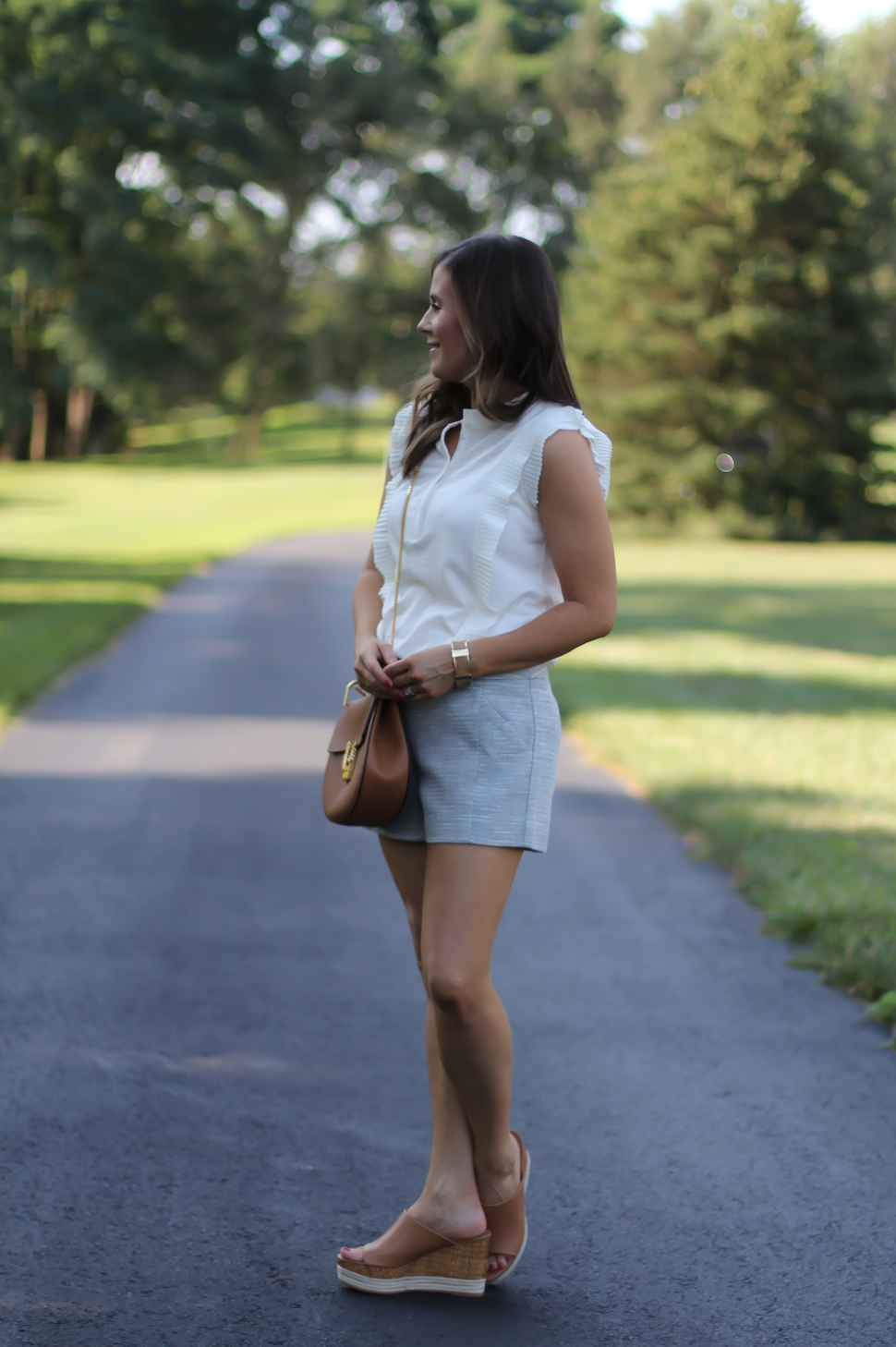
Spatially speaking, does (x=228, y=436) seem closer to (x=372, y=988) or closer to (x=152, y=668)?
(x=152, y=668)

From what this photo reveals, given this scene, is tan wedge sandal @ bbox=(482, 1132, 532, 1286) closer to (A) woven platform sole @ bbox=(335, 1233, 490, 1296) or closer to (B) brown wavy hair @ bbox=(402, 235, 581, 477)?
(A) woven platform sole @ bbox=(335, 1233, 490, 1296)

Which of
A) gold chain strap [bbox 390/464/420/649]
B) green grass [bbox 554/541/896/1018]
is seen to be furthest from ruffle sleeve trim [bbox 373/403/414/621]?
green grass [bbox 554/541/896/1018]

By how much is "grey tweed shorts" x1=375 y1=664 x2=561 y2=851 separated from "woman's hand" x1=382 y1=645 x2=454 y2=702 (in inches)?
3.0

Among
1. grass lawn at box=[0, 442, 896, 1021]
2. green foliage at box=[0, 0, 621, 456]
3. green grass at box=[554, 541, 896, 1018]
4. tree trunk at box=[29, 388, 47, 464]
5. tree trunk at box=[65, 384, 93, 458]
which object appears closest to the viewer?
green grass at box=[554, 541, 896, 1018]

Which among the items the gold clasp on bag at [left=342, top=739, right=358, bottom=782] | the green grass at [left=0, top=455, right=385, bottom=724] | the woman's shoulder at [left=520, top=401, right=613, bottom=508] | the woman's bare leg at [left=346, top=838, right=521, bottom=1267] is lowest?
the green grass at [left=0, top=455, right=385, bottom=724]

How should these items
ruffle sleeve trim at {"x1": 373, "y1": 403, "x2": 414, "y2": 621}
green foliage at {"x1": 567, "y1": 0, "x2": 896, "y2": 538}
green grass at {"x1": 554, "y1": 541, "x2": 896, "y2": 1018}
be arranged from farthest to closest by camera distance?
green foliage at {"x1": 567, "y1": 0, "x2": 896, "y2": 538}
green grass at {"x1": 554, "y1": 541, "x2": 896, "y2": 1018}
ruffle sleeve trim at {"x1": 373, "y1": 403, "x2": 414, "y2": 621}

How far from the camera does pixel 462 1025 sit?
272cm

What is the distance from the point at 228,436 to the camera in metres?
79.6

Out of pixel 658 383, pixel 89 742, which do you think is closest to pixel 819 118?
pixel 658 383

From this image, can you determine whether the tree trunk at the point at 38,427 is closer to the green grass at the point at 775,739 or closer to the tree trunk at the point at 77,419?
the tree trunk at the point at 77,419

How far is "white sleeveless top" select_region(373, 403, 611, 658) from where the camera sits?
2.75m

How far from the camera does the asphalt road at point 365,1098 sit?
2.79 meters

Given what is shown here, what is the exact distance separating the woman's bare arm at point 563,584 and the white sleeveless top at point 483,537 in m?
0.04

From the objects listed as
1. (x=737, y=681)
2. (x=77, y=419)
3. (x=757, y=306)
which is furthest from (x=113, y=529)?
(x=77, y=419)
